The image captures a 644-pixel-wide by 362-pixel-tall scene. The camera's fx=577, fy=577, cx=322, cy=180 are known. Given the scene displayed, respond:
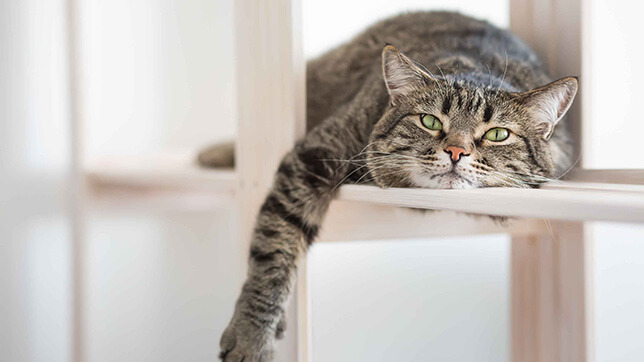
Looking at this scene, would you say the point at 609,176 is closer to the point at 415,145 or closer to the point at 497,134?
the point at 497,134

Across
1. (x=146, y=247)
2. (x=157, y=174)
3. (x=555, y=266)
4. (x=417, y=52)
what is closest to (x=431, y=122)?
(x=417, y=52)

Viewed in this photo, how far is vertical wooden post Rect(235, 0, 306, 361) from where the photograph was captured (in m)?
1.08

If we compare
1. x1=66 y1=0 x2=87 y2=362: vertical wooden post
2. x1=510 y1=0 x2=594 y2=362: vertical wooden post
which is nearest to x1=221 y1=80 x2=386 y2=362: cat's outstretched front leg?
x1=510 y1=0 x2=594 y2=362: vertical wooden post

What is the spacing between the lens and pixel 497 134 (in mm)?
897

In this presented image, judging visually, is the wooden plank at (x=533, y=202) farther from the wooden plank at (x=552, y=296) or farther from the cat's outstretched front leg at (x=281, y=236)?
the wooden plank at (x=552, y=296)

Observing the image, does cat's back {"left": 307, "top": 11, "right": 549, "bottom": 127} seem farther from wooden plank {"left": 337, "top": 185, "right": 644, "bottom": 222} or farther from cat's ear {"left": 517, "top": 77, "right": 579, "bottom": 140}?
wooden plank {"left": 337, "top": 185, "right": 644, "bottom": 222}

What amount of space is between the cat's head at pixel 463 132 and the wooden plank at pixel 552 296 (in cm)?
38

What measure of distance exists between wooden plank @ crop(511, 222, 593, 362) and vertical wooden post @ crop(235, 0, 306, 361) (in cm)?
61

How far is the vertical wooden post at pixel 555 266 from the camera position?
1.22m

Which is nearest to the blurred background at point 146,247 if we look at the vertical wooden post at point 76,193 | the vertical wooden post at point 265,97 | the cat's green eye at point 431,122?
the vertical wooden post at point 76,193

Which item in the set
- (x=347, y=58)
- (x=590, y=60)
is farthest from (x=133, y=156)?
(x=590, y=60)

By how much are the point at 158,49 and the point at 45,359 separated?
1086 millimetres

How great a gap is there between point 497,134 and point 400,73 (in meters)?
0.19

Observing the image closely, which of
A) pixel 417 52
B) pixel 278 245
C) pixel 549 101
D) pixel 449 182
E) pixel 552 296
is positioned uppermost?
pixel 417 52
